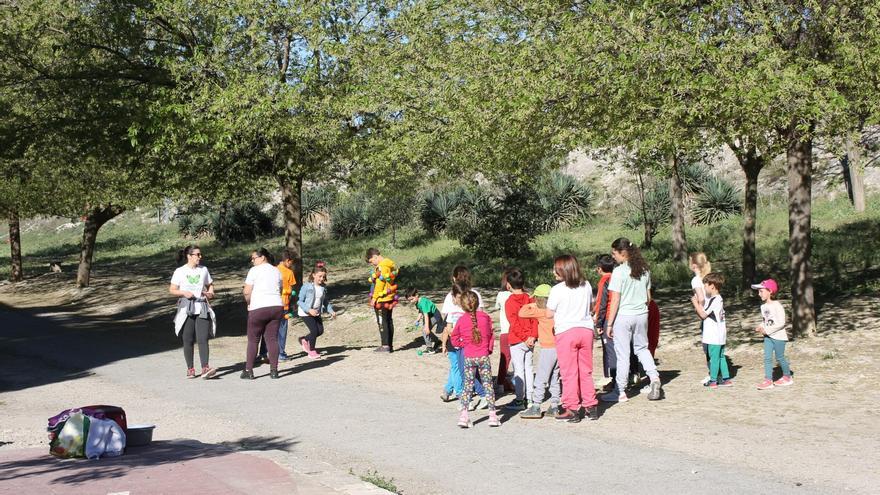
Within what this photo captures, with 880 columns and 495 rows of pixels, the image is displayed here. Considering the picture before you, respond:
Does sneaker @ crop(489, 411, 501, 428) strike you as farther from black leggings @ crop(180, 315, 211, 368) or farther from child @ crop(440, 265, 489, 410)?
black leggings @ crop(180, 315, 211, 368)

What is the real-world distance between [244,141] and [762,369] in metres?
9.77

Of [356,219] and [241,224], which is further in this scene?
[241,224]

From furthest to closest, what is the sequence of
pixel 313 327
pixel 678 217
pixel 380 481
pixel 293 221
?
pixel 678 217 → pixel 293 221 → pixel 313 327 → pixel 380 481

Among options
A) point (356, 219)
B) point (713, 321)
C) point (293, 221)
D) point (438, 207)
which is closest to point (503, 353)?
point (713, 321)

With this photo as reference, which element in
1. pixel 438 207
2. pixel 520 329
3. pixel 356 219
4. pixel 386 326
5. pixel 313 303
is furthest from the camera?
pixel 356 219

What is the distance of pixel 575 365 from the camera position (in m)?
9.52

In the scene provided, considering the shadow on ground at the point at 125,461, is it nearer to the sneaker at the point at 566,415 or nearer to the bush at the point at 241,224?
the sneaker at the point at 566,415

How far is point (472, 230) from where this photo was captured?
2670cm

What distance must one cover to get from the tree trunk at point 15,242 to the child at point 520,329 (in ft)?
87.7

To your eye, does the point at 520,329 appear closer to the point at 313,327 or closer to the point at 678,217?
the point at 313,327

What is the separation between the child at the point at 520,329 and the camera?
32.5 feet

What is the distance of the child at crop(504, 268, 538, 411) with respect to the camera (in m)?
9.91

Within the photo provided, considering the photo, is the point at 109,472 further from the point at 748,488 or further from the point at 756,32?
the point at 756,32

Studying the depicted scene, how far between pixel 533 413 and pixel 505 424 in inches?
12.7
